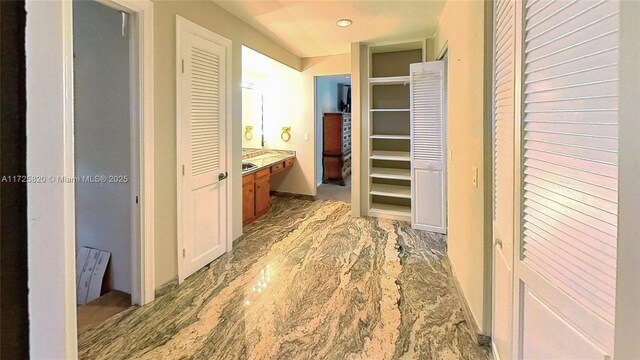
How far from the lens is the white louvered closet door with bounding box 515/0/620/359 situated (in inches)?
32.6

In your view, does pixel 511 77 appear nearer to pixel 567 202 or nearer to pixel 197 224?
pixel 567 202

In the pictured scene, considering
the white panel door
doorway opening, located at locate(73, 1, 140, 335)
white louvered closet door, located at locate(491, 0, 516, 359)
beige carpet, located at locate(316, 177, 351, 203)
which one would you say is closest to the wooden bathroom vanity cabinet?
the white panel door

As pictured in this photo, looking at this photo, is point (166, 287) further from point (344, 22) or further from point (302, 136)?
point (302, 136)

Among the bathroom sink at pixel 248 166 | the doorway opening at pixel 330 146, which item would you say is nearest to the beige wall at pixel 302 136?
the doorway opening at pixel 330 146

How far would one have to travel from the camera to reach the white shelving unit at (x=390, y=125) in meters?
4.77

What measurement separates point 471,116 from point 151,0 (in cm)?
235

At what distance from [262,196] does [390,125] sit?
217cm

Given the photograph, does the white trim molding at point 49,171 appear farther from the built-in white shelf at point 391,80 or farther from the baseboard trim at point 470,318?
the built-in white shelf at point 391,80

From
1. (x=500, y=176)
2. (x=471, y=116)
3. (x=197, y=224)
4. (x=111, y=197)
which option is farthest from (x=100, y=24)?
(x=500, y=176)

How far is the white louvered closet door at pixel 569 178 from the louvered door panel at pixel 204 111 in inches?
98.0

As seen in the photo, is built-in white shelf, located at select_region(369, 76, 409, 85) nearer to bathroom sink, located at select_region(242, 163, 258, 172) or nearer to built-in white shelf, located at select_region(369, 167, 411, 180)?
built-in white shelf, located at select_region(369, 167, 411, 180)

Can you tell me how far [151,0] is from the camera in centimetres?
244

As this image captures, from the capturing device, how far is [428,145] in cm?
420

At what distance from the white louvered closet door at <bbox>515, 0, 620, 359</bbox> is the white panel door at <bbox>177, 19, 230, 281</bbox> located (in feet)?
8.00
